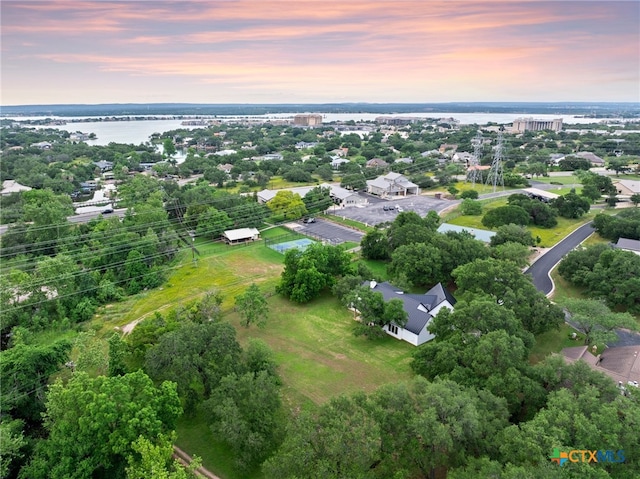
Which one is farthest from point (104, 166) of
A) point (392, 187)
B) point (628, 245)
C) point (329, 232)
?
point (628, 245)

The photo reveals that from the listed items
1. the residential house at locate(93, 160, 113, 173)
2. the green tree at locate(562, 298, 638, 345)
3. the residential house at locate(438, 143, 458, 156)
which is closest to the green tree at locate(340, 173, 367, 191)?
the green tree at locate(562, 298, 638, 345)

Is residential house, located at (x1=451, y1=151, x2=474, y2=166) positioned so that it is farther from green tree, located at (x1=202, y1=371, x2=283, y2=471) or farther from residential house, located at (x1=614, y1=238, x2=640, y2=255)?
green tree, located at (x1=202, y1=371, x2=283, y2=471)

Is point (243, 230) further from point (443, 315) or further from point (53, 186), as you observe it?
point (53, 186)

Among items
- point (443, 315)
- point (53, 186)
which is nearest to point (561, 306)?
point (443, 315)

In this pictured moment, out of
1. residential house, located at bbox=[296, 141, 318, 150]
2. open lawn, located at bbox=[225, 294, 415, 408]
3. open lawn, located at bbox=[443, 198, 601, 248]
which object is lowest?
open lawn, located at bbox=[225, 294, 415, 408]

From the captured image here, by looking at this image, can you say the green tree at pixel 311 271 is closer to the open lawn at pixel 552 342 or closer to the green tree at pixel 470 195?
the open lawn at pixel 552 342

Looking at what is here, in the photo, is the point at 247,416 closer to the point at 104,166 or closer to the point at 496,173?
the point at 496,173
